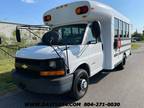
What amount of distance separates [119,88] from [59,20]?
2955mm

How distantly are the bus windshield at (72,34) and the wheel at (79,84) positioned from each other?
2.88 feet

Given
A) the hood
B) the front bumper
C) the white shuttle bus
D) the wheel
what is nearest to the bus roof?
the white shuttle bus

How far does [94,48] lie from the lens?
18.8 ft

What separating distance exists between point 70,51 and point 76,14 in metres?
1.49

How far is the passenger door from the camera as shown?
5512 millimetres

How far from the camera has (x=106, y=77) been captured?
7348mm

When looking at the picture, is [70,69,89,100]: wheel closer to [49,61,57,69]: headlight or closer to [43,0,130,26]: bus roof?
[49,61,57,69]: headlight

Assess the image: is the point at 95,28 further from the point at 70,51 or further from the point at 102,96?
the point at 102,96

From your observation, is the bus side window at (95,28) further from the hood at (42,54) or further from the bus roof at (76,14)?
the hood at (42,54)

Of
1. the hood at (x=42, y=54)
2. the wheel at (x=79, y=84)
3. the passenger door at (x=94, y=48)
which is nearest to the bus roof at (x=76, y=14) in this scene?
the passenger door at (x=94, y=48)

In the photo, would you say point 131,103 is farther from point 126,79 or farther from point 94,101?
point 126,79

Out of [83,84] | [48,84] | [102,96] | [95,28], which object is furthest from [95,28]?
[48,84]

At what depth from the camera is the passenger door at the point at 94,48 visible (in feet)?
18.1

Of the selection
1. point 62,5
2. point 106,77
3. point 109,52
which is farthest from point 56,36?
point 106,77
